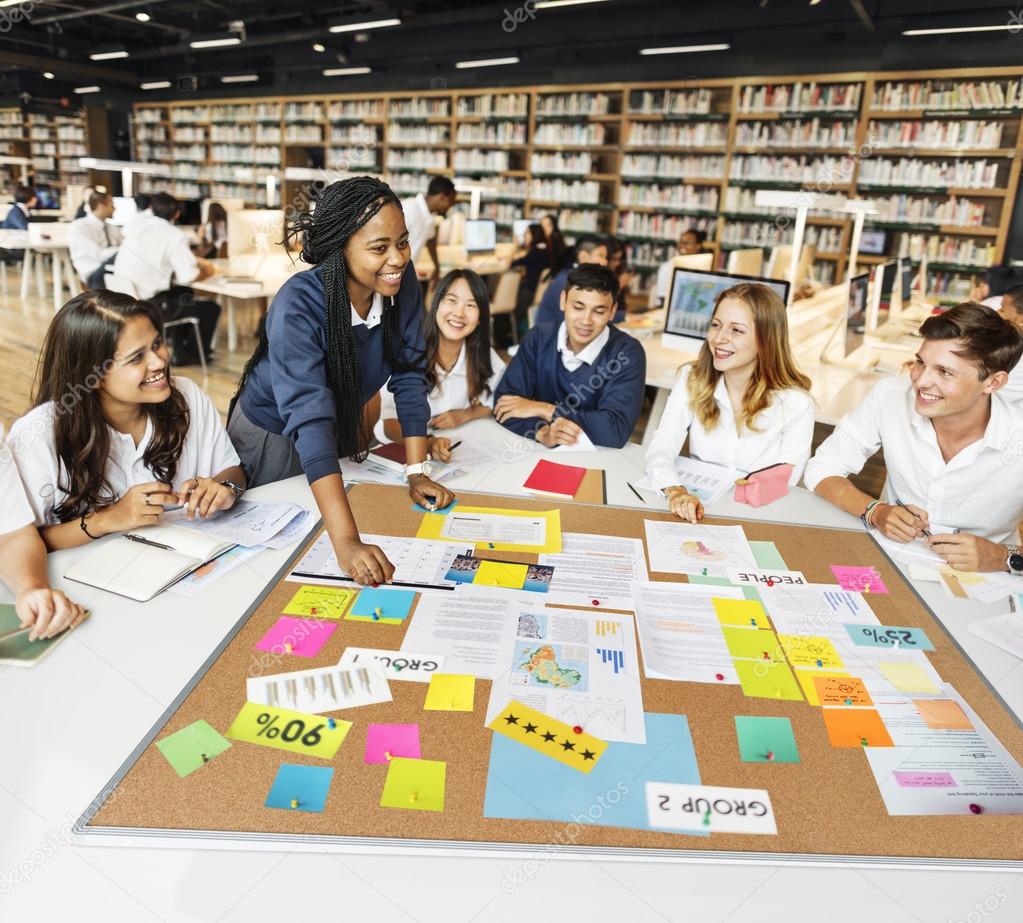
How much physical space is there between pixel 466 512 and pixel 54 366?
92 cm

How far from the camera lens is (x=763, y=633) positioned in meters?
1.33

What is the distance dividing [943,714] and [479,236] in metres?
6.99

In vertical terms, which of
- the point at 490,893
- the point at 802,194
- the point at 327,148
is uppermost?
the point at 327,148

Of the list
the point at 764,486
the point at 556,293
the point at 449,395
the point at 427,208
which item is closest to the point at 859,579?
the point at 764,486

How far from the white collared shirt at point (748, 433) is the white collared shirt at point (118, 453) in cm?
115

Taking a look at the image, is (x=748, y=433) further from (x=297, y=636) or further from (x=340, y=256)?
(x=297, y=636)

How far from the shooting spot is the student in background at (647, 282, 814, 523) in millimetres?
2186

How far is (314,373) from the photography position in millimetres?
1554

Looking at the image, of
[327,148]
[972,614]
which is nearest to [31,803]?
[972,614]

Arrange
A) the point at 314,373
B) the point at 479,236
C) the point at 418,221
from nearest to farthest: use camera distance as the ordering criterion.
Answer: the point at 314,373
the point at 418,221
the point at 479,236

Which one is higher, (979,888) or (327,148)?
(327,148)

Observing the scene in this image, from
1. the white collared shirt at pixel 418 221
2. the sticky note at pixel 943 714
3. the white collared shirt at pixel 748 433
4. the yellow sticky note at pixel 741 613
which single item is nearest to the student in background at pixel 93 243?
the white collared shirt at pixel 418 221

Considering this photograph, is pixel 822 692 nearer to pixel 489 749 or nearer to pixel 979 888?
pixel 979 888

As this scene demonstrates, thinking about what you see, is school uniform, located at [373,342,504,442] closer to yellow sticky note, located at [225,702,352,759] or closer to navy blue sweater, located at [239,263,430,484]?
navy blue sweater, located at [239,263,430,484]
